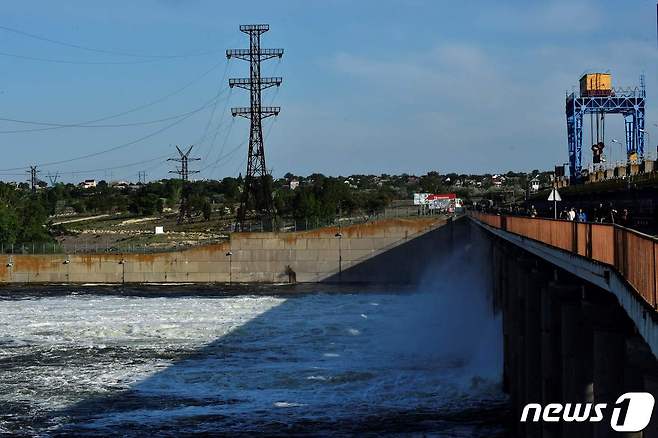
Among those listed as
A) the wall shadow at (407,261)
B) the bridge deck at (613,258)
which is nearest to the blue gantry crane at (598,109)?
the wall shadow at (407,261)

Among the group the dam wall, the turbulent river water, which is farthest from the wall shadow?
the turbulent river water

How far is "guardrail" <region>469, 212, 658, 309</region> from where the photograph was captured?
39.1ft

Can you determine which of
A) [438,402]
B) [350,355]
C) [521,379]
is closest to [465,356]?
[350,355]

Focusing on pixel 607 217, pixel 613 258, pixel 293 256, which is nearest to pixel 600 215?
pixel 607 217

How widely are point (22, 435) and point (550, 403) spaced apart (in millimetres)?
15451

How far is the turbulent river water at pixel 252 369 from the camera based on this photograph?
98.3 ft

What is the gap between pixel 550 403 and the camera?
21844mm

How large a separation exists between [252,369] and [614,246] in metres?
26.3

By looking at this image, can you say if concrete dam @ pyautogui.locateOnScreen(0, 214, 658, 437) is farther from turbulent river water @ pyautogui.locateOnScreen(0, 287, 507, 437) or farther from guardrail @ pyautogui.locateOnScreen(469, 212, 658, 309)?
turbulent river water @ pyautogui.locateOnScreen(0, 287, 507, 437)

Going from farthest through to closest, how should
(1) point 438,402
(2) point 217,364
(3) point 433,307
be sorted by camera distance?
1. (3) point 433,307
2. (2) point 217,364
3. (1) point 438,402

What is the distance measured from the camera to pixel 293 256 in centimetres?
8475

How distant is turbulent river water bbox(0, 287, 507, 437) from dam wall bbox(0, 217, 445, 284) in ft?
55.8

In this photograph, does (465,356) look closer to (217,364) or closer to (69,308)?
(217,364)

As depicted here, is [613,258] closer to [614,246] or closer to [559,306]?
[614,246]
